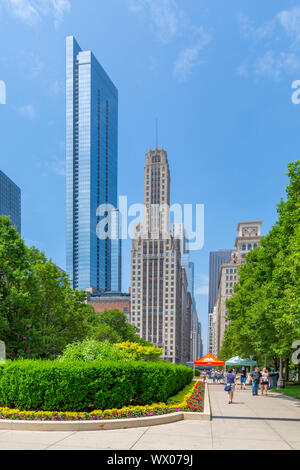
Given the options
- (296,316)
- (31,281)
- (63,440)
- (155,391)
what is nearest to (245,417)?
(155,391)

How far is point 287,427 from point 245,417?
280 centimetres

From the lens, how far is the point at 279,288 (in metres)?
26.9

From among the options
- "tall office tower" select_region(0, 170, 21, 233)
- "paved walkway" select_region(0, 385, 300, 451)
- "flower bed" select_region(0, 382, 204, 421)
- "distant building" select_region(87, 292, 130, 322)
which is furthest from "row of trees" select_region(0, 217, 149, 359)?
"distant building" select_region(87, 292, 130, 322)

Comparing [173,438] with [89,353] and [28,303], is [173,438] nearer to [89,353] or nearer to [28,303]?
[89,353]

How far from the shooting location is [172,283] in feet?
550

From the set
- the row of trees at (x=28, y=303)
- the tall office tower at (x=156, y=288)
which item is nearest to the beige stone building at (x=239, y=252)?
the tall office tower at (x=156, y=288)

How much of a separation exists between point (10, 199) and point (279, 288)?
570 feet

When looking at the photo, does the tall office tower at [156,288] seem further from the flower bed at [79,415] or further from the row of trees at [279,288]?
the flower bed at [79,415]

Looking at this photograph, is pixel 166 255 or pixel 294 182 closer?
pixel 294 182

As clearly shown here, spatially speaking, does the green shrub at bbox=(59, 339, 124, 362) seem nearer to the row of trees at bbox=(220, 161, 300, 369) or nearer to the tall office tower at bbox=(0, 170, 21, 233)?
the row of trees at bbox=(220, 161, 300, 369)

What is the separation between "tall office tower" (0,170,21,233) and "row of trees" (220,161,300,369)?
154024mm

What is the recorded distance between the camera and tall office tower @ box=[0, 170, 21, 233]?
579ft
